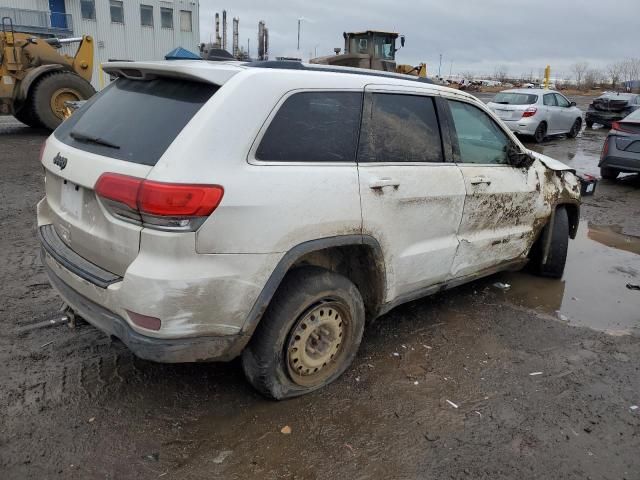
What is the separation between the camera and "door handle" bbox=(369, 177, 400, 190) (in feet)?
9.82

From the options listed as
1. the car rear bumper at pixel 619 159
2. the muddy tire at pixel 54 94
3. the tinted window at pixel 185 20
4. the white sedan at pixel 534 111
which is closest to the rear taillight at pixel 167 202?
the car rear bumper at pixel 619 159

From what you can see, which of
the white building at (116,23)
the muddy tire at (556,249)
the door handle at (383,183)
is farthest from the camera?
the white building at (116,23)

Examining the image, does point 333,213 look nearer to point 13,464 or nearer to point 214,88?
point 214,88

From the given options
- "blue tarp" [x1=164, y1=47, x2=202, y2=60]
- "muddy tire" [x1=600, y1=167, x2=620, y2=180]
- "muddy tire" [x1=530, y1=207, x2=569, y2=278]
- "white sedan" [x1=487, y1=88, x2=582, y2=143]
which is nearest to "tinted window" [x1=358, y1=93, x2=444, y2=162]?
"blue tarp" [x1=164, y1=47, x2=202, y2=60]

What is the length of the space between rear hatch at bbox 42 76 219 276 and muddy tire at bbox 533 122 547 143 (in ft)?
47.0

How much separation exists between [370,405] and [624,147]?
8810mm

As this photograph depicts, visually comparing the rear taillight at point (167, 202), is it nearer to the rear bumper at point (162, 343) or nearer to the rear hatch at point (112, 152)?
the rear hatch at point (112, 152)

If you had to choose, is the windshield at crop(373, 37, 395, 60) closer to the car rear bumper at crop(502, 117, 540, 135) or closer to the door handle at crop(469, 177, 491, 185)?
the car rear bumper at crop(502, 117, 540, 135)

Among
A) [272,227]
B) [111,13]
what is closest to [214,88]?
[272,227]

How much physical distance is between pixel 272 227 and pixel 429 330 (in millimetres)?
1949

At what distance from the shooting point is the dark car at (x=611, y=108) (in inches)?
770

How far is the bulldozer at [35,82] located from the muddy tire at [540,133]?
12053 millimetres

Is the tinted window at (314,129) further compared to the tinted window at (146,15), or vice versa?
the tinted window at (146,15)

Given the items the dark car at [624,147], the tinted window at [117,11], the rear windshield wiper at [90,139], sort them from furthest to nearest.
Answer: the tinted window at [117,11]
the dark car at [624,147]
the rear windshield wiper at [90,139]
